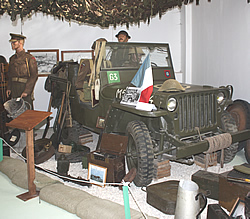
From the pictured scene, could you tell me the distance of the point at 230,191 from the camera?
3307 mm

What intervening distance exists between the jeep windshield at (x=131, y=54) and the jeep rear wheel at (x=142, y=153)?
1288mm

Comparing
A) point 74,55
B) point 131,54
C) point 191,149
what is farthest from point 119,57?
point 74,55

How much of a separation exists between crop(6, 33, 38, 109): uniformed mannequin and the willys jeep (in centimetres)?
64

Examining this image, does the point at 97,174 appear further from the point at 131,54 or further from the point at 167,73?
the point at 167,73

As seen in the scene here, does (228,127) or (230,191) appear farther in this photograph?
(228,127)

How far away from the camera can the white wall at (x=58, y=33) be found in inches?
280

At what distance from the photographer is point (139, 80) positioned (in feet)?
13.3

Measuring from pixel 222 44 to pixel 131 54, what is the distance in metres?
2.25

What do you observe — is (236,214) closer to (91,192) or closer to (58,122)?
(91,192)

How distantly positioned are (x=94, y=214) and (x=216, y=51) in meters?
4.60

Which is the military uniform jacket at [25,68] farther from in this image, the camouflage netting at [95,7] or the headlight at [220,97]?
the headlight at [220,97]

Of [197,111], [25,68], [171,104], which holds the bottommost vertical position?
[197,111]

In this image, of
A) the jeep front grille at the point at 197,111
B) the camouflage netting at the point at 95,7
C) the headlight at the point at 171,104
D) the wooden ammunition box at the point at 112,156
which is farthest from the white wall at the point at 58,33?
the headlight at the point at 171,104

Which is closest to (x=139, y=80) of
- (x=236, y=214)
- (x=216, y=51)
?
(x=236, y=214)
